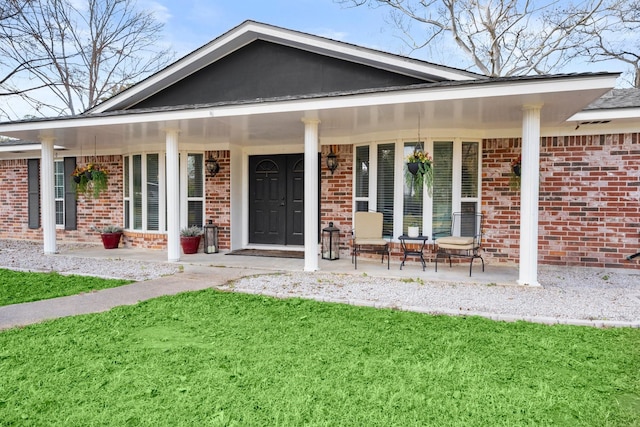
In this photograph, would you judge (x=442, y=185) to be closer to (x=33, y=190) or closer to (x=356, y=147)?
(x=356, y=147)

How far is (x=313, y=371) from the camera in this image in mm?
2928

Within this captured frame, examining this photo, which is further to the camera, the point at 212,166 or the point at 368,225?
the point at 212,166

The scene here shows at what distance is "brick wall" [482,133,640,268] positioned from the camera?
22.9 ft

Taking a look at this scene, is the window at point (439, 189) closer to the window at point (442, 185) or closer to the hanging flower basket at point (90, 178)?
the window at point (442, 185)

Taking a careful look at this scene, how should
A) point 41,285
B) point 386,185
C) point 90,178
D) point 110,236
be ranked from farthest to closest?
point 110,236 < point 90,178 < point 386,185 < point 41,285

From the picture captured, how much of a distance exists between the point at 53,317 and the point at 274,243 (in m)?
5.51

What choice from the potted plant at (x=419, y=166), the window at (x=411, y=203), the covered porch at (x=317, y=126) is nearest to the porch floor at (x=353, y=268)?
the covered porch at (x=317, y=126)

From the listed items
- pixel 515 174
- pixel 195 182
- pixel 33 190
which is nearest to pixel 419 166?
pixel 515 174

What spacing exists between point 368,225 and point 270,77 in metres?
3.40

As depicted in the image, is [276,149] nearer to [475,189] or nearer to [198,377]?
[475,189]

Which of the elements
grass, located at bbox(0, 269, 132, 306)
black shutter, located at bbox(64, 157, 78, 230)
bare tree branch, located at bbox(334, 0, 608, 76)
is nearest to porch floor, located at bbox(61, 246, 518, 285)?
grass, located at bbox(0, 269, 132, 306)

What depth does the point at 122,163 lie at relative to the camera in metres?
10.1

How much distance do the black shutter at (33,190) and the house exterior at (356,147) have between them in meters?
2.59

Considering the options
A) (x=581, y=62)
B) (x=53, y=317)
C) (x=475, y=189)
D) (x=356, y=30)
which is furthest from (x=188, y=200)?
(x=581, y=62)
